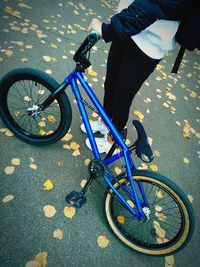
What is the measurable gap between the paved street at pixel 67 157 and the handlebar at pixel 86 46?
126cm

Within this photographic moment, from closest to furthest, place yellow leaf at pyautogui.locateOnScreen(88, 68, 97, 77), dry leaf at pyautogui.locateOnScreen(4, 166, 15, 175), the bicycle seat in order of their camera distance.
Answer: the bicycle seat < dry leaf at pyautogui.locateOnScreen(4, 166, 15, 175) < yellow leaf at pyautogui.locateOnScreen(88, 68, 97, 77)

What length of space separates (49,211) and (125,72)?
4.99 ft

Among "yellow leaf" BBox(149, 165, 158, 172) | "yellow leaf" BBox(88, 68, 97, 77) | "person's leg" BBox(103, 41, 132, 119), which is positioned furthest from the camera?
"yellow leaf" BBox(88, 68, 97, 77)

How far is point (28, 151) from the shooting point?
104 inches

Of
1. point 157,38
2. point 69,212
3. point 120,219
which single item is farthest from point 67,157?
point 157,38

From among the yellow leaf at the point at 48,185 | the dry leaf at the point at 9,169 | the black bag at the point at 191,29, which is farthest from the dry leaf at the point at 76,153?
the black bag at the point at 191,29

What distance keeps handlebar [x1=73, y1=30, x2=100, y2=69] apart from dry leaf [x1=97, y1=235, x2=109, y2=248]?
64.7 inches

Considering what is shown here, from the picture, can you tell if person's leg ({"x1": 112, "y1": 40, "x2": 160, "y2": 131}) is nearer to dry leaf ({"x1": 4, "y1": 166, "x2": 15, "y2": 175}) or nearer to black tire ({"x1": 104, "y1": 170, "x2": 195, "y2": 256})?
black tire ({"x1": 104, "y1": 170, "x2": 195, "y2": 256})

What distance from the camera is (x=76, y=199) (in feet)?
7.38

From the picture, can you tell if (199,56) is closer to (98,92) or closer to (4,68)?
(98,92)

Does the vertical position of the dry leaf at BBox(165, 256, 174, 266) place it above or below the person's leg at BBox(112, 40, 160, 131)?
below

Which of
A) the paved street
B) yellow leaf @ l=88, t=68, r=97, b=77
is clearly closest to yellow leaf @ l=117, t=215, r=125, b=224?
the paved street

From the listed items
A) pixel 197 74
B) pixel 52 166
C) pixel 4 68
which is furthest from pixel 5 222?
pixel 197 74

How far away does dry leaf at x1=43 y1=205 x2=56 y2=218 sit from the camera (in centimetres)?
219
